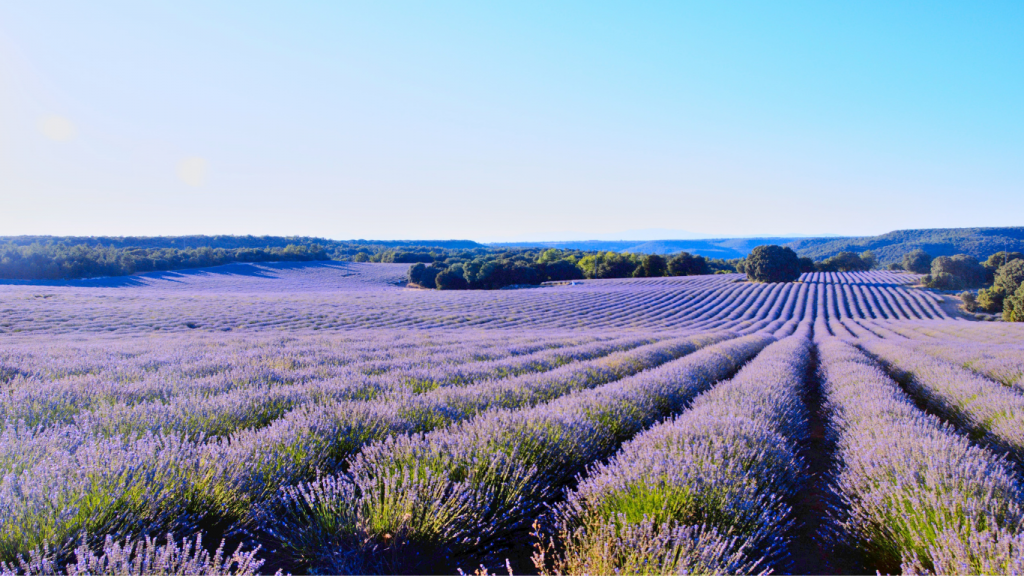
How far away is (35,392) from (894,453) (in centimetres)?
638

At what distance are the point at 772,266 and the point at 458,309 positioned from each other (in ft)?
132

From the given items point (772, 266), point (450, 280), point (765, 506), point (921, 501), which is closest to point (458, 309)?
point (450, 280)

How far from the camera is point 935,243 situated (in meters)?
96.0

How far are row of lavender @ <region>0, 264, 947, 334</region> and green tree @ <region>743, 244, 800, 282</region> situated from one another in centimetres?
440

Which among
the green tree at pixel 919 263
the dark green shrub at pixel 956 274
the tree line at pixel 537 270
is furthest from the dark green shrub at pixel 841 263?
the dark green shrub at pixel 956 274

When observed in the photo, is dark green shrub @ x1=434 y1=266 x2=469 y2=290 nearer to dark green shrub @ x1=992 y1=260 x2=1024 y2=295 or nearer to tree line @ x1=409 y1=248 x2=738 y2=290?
tree line @ x1=409 y1=248 x2=738 y2=290

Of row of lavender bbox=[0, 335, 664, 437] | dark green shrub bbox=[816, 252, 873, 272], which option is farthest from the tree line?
row of lavender bbox=[0, 335, 664, 437]

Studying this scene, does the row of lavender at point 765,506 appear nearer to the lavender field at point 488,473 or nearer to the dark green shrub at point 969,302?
the lavender field at point 488,473

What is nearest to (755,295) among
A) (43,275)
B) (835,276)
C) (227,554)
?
(835,276)

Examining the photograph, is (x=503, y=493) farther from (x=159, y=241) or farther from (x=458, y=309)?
(x=159, y=241)

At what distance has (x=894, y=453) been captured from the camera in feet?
8.79

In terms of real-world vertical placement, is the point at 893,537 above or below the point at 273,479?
below

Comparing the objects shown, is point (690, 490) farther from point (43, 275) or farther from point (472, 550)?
point (43, 275)

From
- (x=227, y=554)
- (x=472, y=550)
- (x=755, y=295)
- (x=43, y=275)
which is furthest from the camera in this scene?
(x=43, y=275)
